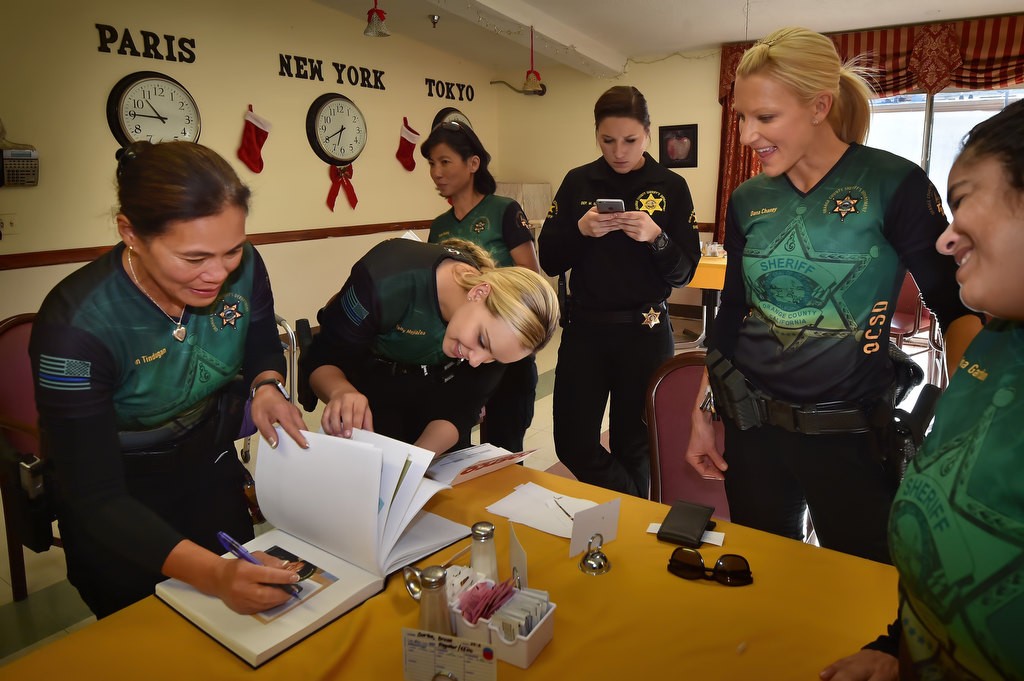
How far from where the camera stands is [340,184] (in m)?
5.80

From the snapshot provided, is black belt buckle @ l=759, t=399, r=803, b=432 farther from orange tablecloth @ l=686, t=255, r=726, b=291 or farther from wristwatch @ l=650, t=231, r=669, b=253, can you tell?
orange tablecloth @ l=686, t=255, r=726, b=291

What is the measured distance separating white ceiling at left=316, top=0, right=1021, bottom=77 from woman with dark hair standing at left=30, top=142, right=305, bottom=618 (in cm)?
386

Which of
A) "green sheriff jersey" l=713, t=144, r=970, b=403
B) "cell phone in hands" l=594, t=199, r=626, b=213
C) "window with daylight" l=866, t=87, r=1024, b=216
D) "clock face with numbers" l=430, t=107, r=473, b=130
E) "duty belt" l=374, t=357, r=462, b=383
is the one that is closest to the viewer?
"green sheriff jersey" l=713, t=144, r=970, b=403

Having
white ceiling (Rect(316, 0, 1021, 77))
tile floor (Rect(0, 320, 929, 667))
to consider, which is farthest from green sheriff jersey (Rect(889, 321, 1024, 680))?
white ceiling (Rect(316, 0, 1021, 77))

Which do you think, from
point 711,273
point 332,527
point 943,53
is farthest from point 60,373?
point 943,53

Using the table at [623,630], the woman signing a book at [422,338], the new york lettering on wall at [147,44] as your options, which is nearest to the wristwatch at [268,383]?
the woman signing a book at [422,338]

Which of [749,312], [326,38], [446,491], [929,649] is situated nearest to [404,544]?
[446,491]

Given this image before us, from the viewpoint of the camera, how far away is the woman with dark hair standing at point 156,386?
1121 millimetres

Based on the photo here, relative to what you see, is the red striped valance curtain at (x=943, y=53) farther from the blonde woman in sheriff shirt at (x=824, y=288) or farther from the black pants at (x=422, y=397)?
the black pants at (x=422, y=397)

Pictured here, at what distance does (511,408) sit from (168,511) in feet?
4.35

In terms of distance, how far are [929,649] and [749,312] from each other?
929 millimetres

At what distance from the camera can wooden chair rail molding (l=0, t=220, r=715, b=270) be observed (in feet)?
12.7

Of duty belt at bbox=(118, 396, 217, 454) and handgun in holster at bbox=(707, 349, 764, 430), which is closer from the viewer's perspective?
duty belt at bbox=(118, 396, 217, 454)

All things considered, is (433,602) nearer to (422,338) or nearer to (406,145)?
(422,338)
